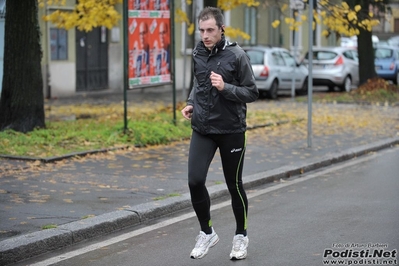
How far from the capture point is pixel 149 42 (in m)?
15.3

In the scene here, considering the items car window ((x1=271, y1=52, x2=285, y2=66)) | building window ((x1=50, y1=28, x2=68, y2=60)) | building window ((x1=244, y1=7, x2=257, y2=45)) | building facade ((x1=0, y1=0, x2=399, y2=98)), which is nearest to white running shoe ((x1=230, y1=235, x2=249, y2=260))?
building facade ((x1=0, y1=0, x2=399, y2=98))

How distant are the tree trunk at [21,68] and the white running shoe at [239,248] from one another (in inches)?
326

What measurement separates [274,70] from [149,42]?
11643mm

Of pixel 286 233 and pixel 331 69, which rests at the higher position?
pixel 331 69

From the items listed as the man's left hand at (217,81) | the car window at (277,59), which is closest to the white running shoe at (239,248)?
the man's left hand at (217,81)

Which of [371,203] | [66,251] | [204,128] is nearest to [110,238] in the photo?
[66,251]

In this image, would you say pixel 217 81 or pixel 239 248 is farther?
pixel 239 248

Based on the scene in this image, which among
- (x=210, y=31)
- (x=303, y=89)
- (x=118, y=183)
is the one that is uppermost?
(x=210, y=31)

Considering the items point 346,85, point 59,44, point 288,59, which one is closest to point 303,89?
point 288,59

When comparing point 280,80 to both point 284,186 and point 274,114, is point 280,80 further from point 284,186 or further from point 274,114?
point 284,186

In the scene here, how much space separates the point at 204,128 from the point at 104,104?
646 inches

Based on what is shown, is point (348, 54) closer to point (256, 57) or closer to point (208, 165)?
point (256, 57)

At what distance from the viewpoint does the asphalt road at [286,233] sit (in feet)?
22.3

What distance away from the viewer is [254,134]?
52.7 ft
